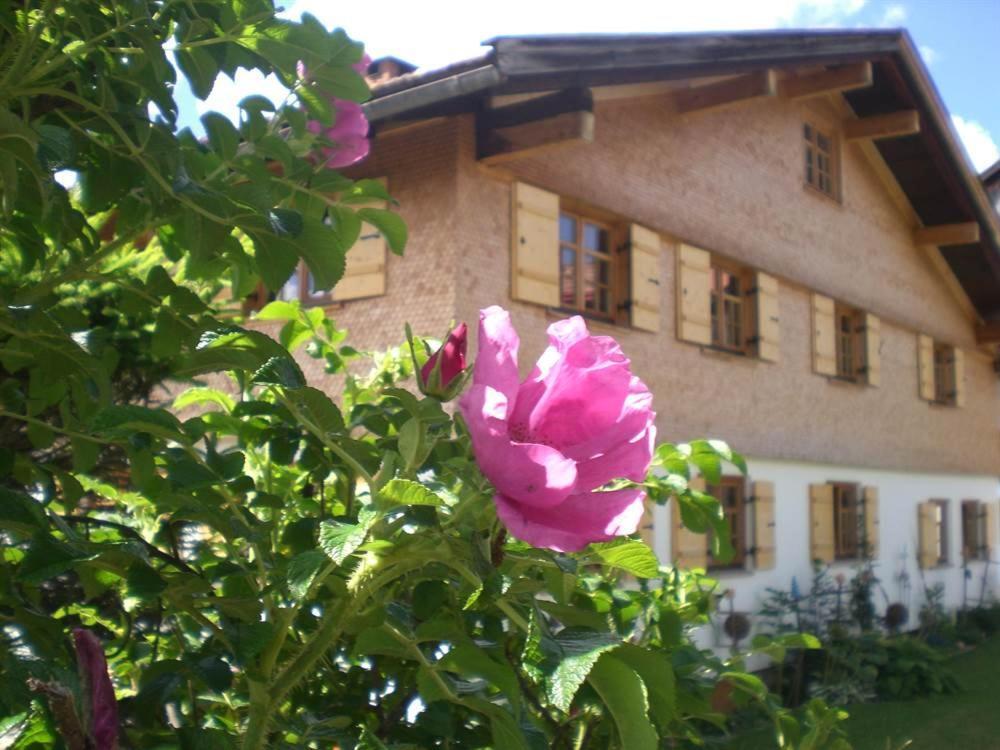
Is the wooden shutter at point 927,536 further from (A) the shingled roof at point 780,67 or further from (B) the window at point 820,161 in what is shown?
(B) the window at point 820,161

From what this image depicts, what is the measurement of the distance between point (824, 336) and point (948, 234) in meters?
3.84

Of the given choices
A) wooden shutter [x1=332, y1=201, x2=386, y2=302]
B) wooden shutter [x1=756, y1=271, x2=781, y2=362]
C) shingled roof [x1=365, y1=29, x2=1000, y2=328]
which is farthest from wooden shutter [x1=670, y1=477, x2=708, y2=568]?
shingled roof [x1=365, y1=29, x2=1000, y2=328]

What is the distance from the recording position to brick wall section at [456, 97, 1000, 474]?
326 inches

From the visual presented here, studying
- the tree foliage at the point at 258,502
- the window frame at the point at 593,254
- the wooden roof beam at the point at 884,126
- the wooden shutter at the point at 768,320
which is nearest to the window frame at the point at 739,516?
the wooden shutter at the point at 768,320

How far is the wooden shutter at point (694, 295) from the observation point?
1005 centimetres

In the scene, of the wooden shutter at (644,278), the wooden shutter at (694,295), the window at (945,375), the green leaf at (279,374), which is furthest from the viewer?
the window at (945,375)

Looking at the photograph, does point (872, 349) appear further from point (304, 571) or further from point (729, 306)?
point (304, 571)

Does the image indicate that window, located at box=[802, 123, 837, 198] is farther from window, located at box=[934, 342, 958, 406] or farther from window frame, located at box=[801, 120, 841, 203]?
window, located at box=[934, 342, 958, 406]

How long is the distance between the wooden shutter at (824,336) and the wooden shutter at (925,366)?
313 cm

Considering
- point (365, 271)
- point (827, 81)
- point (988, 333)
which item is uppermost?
point (827, 81)

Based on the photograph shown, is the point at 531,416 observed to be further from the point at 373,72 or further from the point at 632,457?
the point at 373,72

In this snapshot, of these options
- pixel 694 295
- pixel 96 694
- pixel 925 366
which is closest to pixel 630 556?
pixel 96 694

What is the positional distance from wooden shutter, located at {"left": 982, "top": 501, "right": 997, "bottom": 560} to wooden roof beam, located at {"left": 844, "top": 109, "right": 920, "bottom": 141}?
725cm

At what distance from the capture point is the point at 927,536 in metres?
15.7
